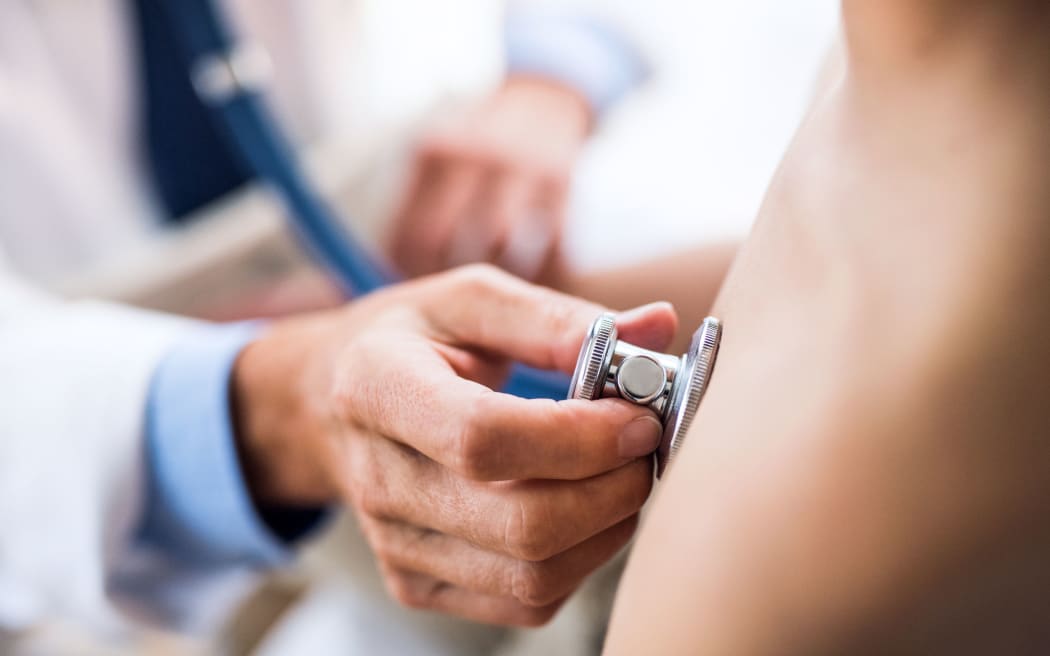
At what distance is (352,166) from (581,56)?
264 millimetres

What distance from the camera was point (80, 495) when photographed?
0.47 m

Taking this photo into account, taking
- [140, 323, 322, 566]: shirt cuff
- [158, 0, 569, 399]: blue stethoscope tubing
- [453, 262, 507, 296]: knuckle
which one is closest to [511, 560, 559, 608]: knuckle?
[453, 262, 507, 296]: knuckle

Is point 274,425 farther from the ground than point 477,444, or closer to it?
closer to it

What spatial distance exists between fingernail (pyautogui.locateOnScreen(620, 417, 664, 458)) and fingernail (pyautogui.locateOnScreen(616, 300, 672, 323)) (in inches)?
1.7

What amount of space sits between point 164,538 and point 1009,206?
0.50 meters

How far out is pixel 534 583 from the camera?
0.31 meters

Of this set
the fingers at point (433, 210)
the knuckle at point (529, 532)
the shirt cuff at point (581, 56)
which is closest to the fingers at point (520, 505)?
the knuckle at point (529, 532)

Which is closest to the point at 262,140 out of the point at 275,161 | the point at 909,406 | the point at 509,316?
the point at 275,161

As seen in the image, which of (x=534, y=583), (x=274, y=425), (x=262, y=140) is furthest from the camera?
(x=262, y=140)

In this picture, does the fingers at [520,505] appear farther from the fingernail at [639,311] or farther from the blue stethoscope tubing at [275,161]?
the blue stethoscope tubing at [275,161]

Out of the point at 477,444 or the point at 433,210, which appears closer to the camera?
the point at 477,444

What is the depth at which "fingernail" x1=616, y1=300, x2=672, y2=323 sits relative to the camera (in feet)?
0.98

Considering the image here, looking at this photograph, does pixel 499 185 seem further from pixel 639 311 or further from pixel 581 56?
pixel 639 311

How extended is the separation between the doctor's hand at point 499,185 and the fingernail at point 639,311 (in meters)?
0.24
